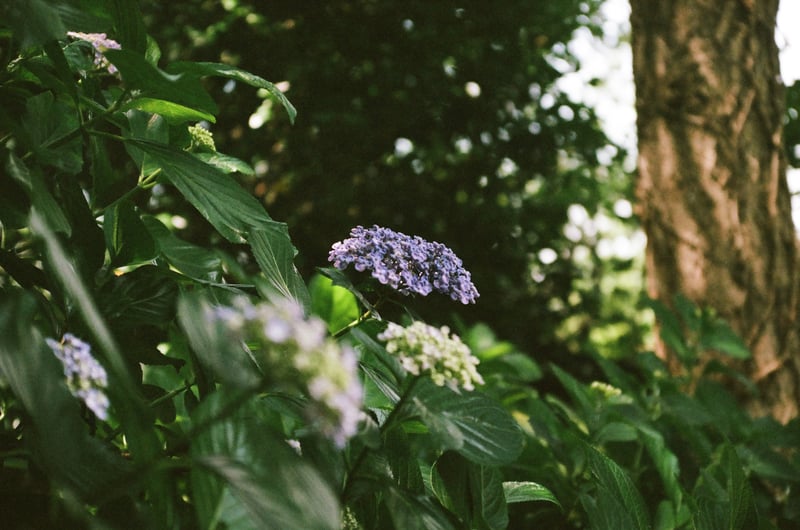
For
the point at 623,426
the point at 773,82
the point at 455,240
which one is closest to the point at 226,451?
the point at 623,426

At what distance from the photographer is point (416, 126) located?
2.87 metres

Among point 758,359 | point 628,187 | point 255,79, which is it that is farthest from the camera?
point 628,187

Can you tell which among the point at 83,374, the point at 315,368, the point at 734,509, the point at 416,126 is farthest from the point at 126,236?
the point at 416,126

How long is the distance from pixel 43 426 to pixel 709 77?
2069mm

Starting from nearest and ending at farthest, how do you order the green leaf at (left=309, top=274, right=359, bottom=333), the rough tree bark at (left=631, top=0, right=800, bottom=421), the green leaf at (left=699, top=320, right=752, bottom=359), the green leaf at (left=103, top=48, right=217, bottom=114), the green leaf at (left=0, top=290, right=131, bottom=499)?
1. the green leaf at (left=0, top=290, right=131, bottom=499)
2. the green leaf at (left=103, top=48, right=217, bottom=114)
3. the green leaf at (left=309, top=274, right=359, bottom=333)
4. the green leaf at (left=699, top=320, right=752, bottom=359)
5. the rough tree bark at (left=631, top=0, right=800, bottom=421)

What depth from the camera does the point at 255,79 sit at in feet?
2.61

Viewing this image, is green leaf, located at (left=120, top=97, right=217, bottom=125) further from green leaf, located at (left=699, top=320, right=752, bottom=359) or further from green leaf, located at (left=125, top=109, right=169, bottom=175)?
green leaf, located at (left=699, top=320, right=752, bottom=359)

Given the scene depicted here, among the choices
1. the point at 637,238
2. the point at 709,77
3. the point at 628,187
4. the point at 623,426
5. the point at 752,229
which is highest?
the point at 709,77

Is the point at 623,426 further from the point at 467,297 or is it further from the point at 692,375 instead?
the point at 467,297

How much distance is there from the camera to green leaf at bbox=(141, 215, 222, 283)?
0.92 m

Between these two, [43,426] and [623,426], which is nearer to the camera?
[43,426]

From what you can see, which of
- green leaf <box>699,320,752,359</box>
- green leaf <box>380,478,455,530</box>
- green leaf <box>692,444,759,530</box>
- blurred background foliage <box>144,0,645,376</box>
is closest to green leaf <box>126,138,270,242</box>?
green leaf <box>380,478,455,530</box>

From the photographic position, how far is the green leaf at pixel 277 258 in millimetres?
753

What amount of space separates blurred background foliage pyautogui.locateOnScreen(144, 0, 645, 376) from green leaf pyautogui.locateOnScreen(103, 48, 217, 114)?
175 centimetres
